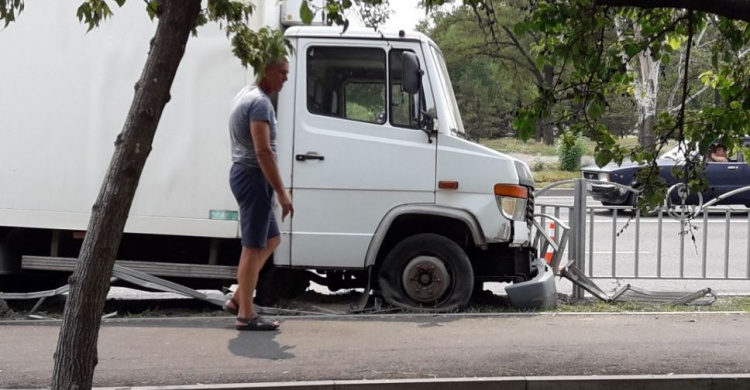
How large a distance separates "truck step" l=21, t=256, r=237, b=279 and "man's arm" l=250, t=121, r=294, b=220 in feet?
4.29

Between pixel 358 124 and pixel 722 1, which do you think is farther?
pixel 358 124

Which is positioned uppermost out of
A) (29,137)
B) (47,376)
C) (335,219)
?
(29,137)

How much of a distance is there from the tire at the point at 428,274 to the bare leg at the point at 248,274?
127cm

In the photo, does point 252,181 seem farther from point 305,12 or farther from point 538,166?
point 538,166

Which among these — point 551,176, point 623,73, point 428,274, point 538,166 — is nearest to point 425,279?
point 428,274

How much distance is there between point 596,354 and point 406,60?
108 inches

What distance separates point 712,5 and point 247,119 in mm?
3289

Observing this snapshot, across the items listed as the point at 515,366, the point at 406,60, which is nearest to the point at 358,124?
the point at 406,60

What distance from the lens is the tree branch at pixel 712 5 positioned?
528 cm

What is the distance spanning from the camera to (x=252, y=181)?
7074 millimetres

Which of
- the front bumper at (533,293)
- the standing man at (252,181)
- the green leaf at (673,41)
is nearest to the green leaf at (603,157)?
the green leaf at (673,41)

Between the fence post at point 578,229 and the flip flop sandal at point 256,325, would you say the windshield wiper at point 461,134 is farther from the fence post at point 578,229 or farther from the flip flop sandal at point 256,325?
the flip flop sandal at point 256,325

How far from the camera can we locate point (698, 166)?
21.9 feet

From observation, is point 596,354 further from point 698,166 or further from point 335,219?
point 335,219
